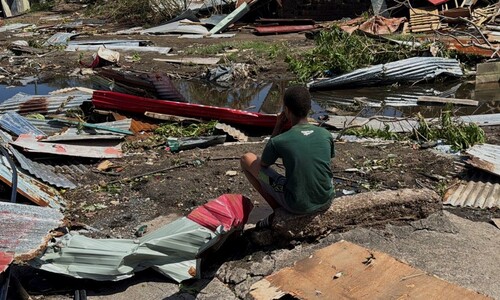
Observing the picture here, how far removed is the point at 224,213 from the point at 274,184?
46cm

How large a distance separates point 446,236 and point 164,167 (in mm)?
3235

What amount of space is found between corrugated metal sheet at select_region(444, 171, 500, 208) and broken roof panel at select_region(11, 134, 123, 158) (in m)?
3.87

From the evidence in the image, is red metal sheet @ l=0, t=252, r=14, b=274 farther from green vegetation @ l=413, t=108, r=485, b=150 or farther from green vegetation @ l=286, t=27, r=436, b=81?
green vegetation @ l=286, t=27, r=436, b=81

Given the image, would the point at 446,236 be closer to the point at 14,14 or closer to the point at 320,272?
the point at 320,272

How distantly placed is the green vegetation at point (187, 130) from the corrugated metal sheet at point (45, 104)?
1.42 m

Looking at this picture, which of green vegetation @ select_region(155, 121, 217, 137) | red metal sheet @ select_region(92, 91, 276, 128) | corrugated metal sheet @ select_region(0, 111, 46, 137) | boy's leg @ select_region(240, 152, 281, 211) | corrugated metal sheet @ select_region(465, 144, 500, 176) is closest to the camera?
boy's leg @ select_region(240, 152, 281, 211)

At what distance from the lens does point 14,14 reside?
2598 centimetres

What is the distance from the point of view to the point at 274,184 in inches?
181

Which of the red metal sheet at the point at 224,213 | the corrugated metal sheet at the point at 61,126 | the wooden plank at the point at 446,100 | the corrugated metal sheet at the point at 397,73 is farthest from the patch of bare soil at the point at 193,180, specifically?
the corrugated metal sheet at the point at 397,73

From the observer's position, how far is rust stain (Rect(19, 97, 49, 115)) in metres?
8.67

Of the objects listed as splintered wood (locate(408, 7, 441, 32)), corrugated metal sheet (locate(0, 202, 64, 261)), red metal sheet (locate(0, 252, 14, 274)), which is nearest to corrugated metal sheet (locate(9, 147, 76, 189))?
corrugated metal sheet (locate(0, 202, 64, 261))

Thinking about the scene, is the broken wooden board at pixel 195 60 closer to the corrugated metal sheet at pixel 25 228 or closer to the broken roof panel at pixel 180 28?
the broken roof panel at pixel 180 28

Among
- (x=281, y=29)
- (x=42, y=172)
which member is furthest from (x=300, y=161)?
(x=281, y=29)

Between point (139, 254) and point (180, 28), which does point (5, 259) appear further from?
point (180, 28)
